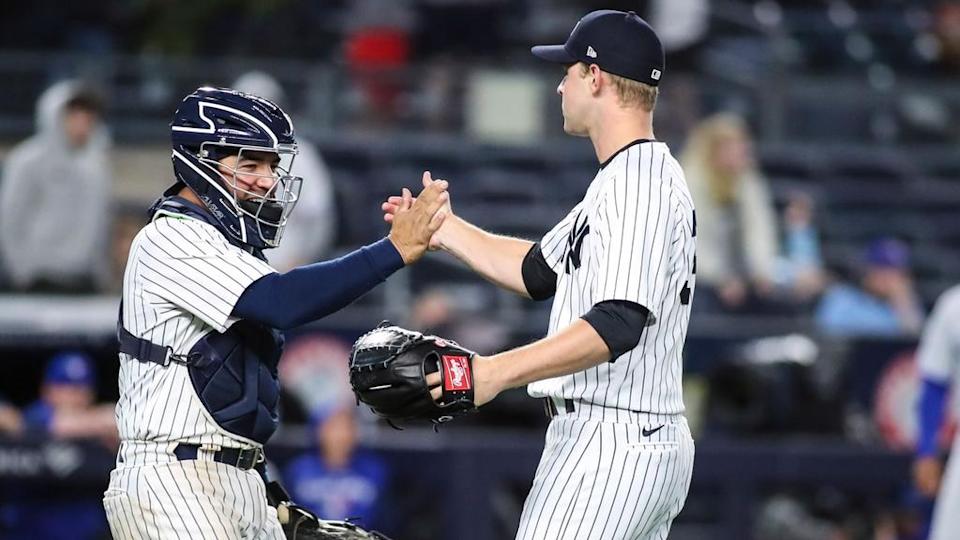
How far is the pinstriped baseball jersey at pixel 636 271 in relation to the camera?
4574 millimetres

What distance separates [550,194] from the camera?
36.6 feet

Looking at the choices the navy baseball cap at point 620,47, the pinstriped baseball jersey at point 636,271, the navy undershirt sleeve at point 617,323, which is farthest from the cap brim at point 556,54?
the navy undershirt sleeve at point 617,323

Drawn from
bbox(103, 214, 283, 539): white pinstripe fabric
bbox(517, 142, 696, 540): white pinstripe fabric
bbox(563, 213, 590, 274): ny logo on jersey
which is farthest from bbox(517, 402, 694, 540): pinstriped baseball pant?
bbox(103, 214, 283, 539): white pinstripe fabric

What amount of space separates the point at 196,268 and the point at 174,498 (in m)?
0.62

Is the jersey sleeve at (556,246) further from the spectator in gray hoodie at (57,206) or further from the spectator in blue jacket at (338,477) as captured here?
the spectator in gray hoodie at (57,206)

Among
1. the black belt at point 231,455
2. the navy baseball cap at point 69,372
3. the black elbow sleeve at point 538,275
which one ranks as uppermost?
the black elbow sleeve at point 538,275

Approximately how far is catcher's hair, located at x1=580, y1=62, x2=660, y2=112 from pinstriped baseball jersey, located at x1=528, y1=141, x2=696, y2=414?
0.12 meters

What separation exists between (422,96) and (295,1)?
7.75 feet

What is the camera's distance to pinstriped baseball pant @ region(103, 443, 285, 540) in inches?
182

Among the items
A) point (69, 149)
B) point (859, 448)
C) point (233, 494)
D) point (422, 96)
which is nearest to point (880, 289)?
point (859, 448)

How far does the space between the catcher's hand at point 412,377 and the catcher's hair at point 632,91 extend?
849mm

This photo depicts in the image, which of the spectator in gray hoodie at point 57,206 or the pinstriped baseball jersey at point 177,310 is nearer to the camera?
the pinstriped baseball jersey at point 177,310

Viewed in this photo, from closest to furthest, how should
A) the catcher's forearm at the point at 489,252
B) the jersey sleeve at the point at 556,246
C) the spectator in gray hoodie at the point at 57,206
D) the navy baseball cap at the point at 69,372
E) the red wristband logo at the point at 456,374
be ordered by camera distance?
the red wristband logo at the point at 456,374 < the jersey sleeve at the point at 556,246 < the catcher's forearm at the point at 489,252 < the navy baseball cap at the point at 69,372 < the spectator in gray hoodie at the point at 57,206

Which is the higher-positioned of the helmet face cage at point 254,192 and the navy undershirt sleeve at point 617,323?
the helmet face cage at point 254,192
